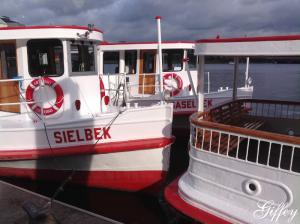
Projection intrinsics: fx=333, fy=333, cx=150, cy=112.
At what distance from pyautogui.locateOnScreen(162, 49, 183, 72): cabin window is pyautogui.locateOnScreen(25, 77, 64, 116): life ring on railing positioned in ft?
16.6

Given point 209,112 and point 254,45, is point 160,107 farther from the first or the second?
point 254,45

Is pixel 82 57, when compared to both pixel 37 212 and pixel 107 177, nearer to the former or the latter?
pixel 107 177

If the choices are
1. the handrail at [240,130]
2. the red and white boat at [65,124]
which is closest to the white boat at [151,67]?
the red and white boat at [65,124]

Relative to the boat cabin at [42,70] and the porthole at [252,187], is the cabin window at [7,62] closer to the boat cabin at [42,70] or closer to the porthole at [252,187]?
the boat cabin at [42,70]

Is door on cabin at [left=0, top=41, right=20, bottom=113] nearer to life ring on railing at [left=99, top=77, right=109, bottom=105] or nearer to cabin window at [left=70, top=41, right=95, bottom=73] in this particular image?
cabin window at [left=70, top=41, right=95, bottom=73]

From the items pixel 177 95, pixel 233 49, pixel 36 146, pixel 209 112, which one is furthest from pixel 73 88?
pixel 177 95

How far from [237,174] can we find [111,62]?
8.38 metres

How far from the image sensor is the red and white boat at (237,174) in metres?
3.90

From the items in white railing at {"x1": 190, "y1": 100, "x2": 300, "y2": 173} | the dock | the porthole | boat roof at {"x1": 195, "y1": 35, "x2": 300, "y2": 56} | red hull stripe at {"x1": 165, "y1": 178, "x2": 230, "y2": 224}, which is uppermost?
boat roof at {"x1": 195, "y1": 35, "x2": 300, "y2": 56}

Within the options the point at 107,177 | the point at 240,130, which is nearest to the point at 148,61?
the point at 107,177

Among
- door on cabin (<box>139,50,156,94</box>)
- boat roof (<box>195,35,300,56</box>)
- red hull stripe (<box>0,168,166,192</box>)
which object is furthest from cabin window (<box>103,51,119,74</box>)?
boat roof (<box>195,35,300,56</box>)

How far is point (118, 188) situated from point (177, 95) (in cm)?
509

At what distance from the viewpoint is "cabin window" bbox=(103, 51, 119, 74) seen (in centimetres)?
1166

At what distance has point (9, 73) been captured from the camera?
274 inches
